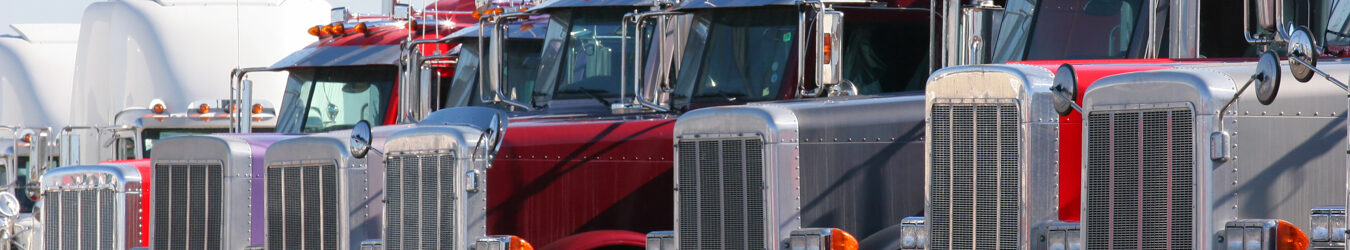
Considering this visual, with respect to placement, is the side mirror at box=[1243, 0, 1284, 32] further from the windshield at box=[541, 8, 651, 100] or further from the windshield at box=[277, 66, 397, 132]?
the windshield at box=[277, 66, 397, 132]

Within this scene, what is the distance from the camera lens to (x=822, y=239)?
7.14 meters

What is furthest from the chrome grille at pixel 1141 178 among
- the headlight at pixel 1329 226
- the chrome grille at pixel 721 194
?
the chrome grille at pixel 721 194

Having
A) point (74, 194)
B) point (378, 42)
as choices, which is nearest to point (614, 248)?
point (74, 194)

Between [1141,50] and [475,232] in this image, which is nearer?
[1141,50]

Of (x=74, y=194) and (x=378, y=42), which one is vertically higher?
(x=378, y=42)

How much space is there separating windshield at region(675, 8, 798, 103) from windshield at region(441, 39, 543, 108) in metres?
2.25

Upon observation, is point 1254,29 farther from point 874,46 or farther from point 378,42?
point 378,42

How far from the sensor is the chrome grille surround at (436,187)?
26.9 feet

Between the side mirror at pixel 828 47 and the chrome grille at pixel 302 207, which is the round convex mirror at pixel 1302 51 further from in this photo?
the chrome grille at pixel 302 207

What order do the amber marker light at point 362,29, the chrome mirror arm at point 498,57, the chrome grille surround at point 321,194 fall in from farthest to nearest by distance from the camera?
the amber marker light at point 362,29 → the chrome mirror arm at point 498,57 → the chrome grille surround at point 321,194

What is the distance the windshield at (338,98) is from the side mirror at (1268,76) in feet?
27.3

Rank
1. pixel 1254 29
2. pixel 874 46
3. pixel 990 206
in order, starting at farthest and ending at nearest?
1. pixel 874 46
2. pixel 1254 29
3. pixel 990 206

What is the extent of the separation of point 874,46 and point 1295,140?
3498mm

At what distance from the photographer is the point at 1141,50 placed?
24.7 ft
